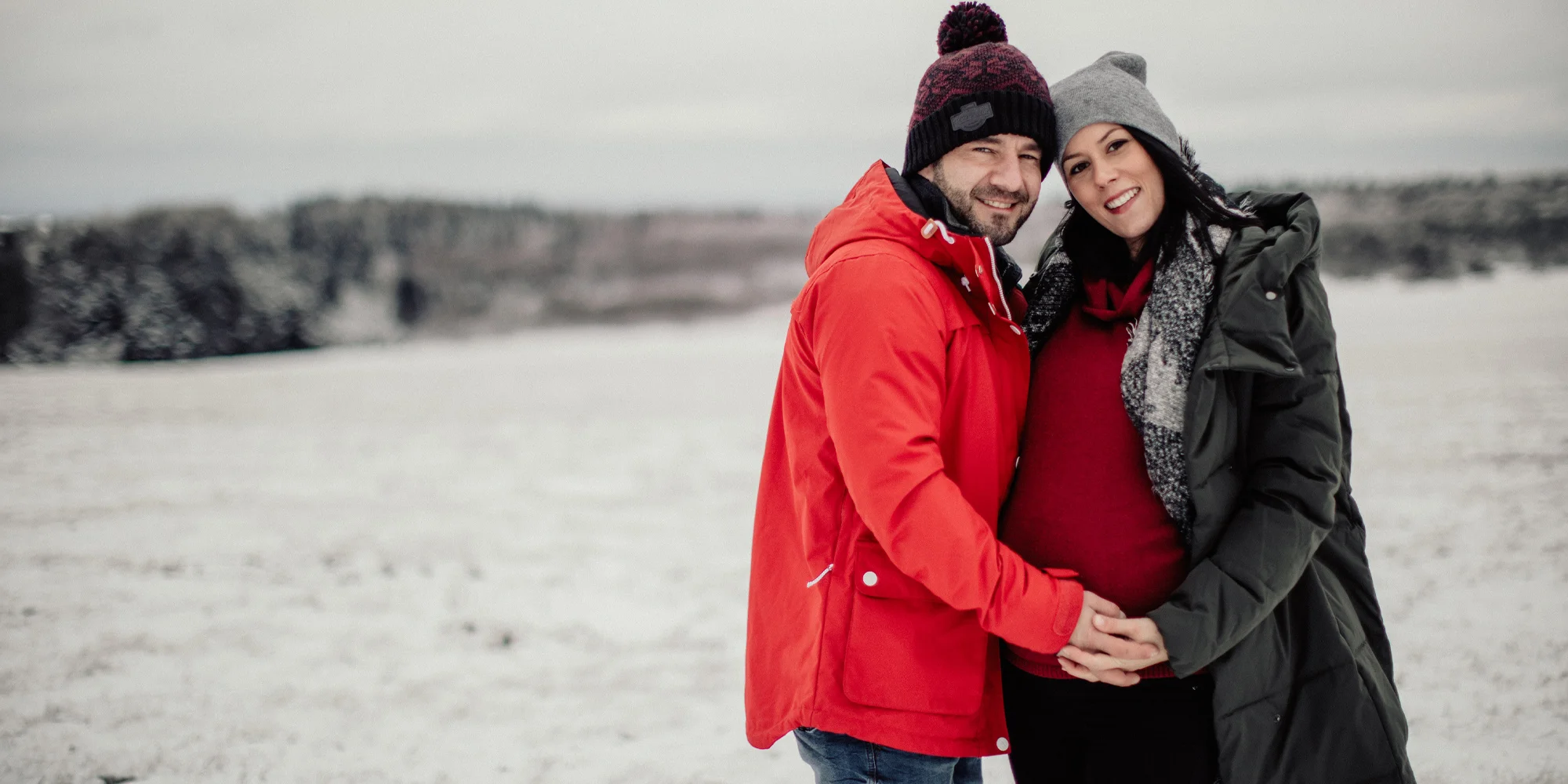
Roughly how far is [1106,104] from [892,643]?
1.18m

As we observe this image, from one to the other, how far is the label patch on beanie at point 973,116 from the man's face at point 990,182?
0.04m

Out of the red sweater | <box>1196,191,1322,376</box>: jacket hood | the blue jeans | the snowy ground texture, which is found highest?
<box>1196,191,1322,376</box>: jacket hood

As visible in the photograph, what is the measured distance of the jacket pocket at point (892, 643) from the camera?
1.65 metres

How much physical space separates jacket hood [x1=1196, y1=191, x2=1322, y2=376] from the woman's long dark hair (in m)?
0.10

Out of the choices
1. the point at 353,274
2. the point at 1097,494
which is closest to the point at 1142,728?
the point at 1097,494

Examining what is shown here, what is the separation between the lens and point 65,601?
15.5 ft

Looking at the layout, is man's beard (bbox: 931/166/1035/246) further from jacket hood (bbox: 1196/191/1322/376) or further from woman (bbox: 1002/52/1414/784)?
jacket hood (bbox: 1196/191/1322/376)

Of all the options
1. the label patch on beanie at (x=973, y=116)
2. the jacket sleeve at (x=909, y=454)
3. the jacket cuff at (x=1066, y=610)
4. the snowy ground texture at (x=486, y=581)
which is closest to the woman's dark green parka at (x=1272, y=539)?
the jacket cuff at (x=1066, y=610)

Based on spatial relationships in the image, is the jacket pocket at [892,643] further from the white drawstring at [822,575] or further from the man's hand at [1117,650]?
the man's hand at [1117,650]

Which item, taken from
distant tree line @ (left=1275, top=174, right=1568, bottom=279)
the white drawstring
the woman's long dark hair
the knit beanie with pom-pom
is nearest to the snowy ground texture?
the white drawstring

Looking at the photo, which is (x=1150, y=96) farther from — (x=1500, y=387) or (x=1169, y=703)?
(x=1500, y=387)

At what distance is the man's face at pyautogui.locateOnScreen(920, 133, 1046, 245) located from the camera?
1.83 m

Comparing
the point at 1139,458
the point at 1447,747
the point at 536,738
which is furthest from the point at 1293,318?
the point at 536,738

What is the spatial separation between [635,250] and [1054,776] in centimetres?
1772
